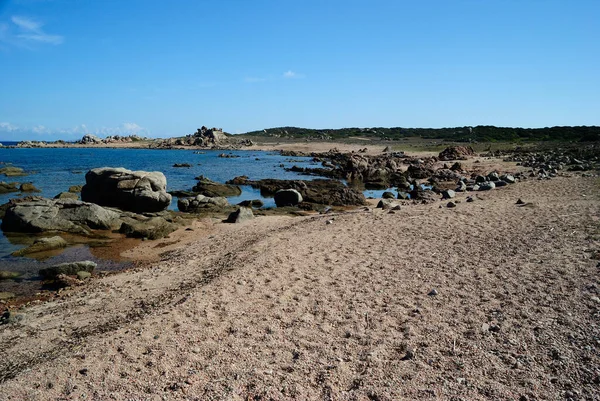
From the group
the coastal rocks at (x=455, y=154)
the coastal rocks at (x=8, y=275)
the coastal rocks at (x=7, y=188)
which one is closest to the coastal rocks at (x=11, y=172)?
the coastal rocks at (x=7, y=188)

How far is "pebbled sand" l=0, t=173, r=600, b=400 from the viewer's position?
5.18 meters

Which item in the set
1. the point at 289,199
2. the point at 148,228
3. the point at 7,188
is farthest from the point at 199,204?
the point at 7,188

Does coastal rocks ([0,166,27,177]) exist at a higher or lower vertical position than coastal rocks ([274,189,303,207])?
higher

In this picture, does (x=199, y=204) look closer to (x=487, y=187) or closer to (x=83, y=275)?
(x=83, y=275)

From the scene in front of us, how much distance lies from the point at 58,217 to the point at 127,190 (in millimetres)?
4422

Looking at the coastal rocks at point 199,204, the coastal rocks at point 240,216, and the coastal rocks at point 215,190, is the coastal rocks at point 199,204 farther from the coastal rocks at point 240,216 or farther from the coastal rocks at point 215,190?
the coastal rocks at point 215,190

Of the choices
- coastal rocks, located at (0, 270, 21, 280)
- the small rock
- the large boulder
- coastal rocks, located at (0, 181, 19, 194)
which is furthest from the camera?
coastal rocks, located at (0, 181, 19, 194)

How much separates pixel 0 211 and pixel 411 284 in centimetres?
2168

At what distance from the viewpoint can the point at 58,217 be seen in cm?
1744

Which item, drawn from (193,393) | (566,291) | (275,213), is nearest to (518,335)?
(566,291)

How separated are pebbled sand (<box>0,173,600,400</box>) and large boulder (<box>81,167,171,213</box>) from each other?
33.6 feet

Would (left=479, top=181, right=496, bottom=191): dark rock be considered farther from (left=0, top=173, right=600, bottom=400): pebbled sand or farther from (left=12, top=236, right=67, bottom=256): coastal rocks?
(left=12, top=236, right=67, bottom=256): coastal rocks

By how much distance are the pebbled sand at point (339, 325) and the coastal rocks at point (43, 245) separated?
4983 mm

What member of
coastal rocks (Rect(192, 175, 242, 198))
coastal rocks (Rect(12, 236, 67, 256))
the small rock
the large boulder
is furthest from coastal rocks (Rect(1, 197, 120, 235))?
coastal rocks (Rect(192, 175, 242, 198))
